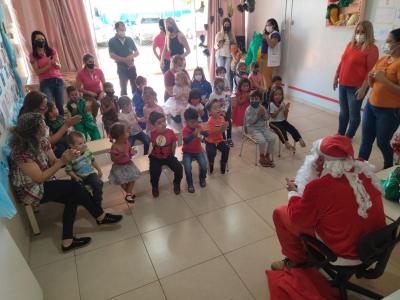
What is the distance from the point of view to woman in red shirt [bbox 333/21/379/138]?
3.10m

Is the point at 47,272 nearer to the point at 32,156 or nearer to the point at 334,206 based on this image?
the point at 32,156

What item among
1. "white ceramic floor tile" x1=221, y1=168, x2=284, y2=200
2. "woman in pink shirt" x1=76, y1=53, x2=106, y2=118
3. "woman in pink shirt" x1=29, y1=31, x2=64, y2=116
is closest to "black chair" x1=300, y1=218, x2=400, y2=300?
"white ceramic floor tile" x1=221, y1=168, x2=284, y2=200

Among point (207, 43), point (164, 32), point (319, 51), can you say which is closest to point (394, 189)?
point (319, 51)

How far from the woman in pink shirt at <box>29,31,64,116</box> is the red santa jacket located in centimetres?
383

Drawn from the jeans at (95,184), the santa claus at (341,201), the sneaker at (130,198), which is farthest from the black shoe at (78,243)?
the santa claus at (341,201)

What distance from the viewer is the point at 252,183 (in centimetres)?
308

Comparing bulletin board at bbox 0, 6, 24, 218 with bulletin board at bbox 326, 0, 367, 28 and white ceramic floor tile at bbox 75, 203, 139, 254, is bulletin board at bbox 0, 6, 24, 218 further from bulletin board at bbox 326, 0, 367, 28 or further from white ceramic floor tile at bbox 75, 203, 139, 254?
bulletin board at bbox 326, 0, 367, 28

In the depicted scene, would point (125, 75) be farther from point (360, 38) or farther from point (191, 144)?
point (360, 38)

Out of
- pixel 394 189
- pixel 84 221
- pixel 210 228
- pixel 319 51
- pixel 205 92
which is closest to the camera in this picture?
pixel 394 189

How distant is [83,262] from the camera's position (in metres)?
2.19

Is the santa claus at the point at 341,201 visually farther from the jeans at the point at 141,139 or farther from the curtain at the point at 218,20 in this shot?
the curtain at the point at 218,20

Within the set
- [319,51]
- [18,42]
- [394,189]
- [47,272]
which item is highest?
[18,42]

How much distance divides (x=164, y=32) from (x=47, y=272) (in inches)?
169

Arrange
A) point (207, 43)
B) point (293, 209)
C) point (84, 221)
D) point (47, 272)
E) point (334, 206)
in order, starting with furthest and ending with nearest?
1. point (207, 43)
2. point (84, 221)
3. point (47, 272)
4. point (293, 209)
5. point (334, 206)
